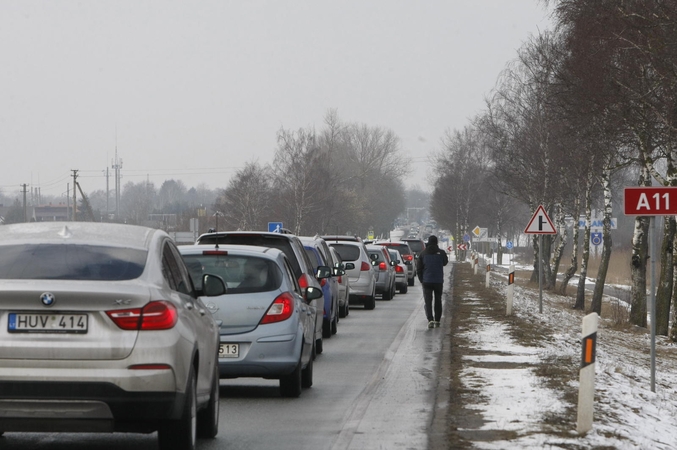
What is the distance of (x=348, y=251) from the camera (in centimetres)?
3136

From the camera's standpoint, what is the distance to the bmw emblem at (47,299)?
22.2ft

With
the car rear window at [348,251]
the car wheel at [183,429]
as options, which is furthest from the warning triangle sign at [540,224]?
the car wheel at [183,429]

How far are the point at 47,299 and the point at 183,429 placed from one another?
4.08ft

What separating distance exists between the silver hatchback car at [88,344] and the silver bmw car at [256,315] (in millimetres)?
4355

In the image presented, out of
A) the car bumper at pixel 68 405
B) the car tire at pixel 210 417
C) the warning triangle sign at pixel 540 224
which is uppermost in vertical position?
the warning triangle sign at pixel 540 224

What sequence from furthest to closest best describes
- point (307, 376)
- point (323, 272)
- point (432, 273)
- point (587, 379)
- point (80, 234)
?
point (432, 273)
point (323, 272)
point (307, 376)
point (587, 379)
point (80, 234)

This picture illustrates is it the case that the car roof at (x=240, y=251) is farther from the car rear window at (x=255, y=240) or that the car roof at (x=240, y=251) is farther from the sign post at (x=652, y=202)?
the sign post at (x=652, y=202)

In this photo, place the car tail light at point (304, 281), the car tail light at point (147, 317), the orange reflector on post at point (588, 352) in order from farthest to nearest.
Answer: the car tail light at point (304, 281)
the orange reflector on post at point (588, 352)
the car tail light at point (147, 317)

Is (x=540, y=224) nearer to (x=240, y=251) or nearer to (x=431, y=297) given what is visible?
(x=431, y=297)

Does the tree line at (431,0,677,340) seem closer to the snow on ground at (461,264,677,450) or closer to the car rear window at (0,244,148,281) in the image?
the snow on ground at (461,264,677,450)

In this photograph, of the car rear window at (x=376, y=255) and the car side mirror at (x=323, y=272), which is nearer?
the car side mirror at (x=323, y=272)

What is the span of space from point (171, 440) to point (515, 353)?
31.5 ft

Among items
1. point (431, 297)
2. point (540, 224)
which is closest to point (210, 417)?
point (431, 297)

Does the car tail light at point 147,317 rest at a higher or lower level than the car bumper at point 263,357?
higher
